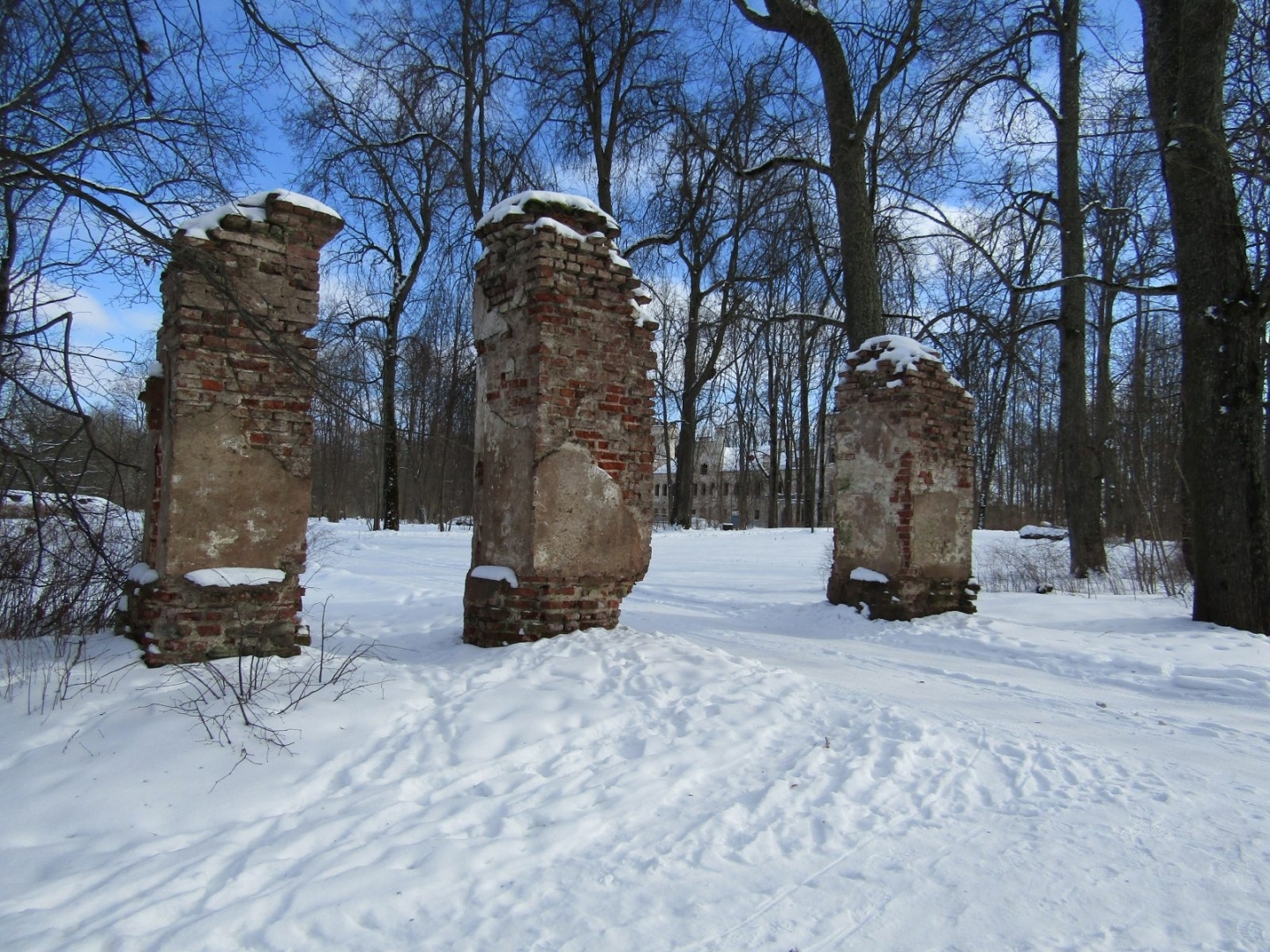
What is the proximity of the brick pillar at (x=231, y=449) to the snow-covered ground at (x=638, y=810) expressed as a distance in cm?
41

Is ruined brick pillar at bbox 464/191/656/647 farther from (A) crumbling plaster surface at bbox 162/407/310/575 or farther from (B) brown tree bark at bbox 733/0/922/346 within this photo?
(B) brown tree bark at bbox 733/0/922/346

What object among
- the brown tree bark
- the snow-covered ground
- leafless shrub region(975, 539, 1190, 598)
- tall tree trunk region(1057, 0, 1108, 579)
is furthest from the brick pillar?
tall tree trunk region(1057, 0, 1108, 579)

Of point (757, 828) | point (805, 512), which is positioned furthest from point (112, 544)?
point (805, 512)

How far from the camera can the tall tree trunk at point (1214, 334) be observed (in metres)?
7.41

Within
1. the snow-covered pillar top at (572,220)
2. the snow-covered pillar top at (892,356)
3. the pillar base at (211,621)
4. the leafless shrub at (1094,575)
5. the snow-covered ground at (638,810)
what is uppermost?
the snow-covered pillar top at (572,220)

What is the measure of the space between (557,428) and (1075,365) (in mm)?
10846

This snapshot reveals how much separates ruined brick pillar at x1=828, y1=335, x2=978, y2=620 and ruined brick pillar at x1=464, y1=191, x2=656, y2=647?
3461 millimetres

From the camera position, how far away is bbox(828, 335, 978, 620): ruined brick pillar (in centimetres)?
852

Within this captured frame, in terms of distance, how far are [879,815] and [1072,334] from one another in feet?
39.9

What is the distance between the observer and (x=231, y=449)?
491 centimetres

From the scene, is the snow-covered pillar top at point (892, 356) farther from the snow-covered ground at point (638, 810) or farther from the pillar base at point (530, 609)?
the pillar base at point (530, 609)

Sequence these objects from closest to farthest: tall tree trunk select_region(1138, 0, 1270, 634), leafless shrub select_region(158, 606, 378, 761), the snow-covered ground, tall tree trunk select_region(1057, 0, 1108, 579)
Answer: the snow-covered ground < leafless shrub select_region(158, 606, 378, 761) < tall tree trunk select_region(1138, 0, 1270, 634) < tall tree trunk select_region(1057, 0, 1108, 579)

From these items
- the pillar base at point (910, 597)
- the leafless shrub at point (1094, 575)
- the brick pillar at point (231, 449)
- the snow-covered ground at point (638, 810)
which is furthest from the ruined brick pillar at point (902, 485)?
the brick pillar at point (231, 449)

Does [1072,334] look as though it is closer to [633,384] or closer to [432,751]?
[633,384]
